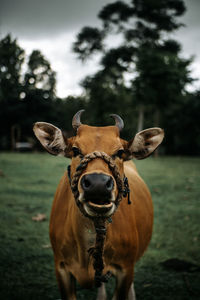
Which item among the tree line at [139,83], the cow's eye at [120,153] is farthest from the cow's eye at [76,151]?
the tree line at [139,83]

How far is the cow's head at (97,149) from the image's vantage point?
2021 millimetres

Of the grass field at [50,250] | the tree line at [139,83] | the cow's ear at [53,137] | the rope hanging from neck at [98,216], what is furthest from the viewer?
the tree line at [139,83]

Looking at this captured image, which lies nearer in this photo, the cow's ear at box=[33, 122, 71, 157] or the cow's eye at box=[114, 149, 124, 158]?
the cow's eye at box=[114, 149, 124, 158]

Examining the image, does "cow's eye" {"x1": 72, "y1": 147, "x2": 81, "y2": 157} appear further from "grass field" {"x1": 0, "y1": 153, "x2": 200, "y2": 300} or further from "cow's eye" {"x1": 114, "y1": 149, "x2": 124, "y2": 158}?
"grass field" {"x1": 0, "y1": 153, "x2": 200, "y2": 300}

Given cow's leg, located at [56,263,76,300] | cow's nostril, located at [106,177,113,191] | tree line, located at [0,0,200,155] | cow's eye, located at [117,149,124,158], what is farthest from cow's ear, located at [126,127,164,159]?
tree line, located at [0,0,200,155]

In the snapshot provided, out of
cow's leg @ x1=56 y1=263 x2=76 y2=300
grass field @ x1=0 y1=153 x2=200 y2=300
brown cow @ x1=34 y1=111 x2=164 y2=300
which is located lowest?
grass field @ x1=0 y1=153 x2=200 y2=300

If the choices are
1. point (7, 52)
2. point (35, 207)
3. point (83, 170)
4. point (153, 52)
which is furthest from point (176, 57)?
point (83, 170)

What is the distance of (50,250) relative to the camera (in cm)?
509

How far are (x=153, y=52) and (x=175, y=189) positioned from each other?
18303 millimetres

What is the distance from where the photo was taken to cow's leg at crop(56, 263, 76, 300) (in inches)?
115

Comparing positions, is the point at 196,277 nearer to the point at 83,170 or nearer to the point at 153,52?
the point at 83,170

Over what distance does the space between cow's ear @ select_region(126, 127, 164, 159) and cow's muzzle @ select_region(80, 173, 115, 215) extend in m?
0.80

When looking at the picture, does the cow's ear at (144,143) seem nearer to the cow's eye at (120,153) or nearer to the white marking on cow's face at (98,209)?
the cow's eye at (120,153)

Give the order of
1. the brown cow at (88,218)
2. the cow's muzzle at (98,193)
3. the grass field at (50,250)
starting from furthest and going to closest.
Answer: the grass field at (50,250), the brown cow at (88,218), the cow's muzzle at (98,193)
